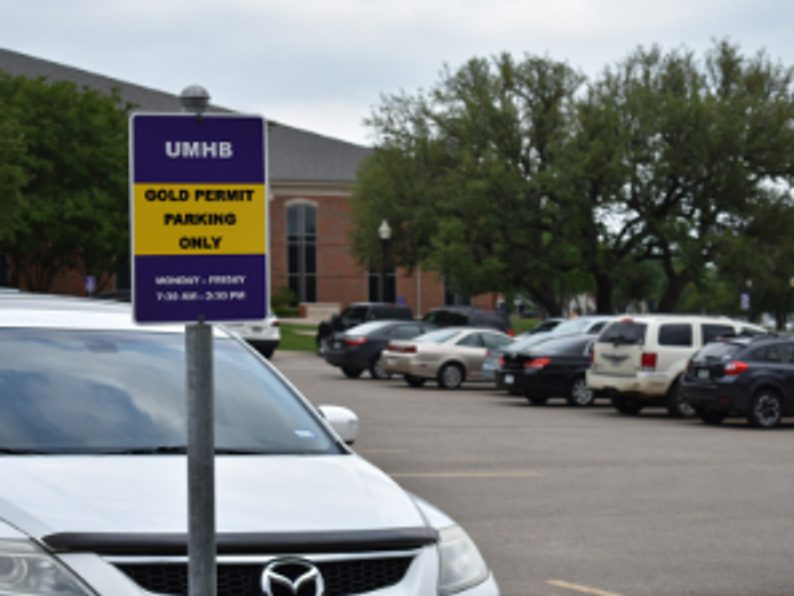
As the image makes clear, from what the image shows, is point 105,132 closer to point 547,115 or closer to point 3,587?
point 547,115

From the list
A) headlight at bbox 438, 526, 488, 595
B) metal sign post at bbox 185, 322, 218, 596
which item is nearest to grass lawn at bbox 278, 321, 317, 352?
headlight at bbox 438, 526, 488, 595

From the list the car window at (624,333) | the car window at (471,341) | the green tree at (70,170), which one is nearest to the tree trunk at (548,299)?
the green tree at (70,170)

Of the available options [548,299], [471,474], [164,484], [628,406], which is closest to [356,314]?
[548,299]

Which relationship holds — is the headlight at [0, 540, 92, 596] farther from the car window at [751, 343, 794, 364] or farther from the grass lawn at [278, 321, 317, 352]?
the grass lawn at [278, 321, 317, 352]

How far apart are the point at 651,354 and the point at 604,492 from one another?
12.2 metres

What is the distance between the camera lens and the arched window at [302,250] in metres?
96.1

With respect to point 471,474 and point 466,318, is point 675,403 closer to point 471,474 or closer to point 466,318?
point 471,474

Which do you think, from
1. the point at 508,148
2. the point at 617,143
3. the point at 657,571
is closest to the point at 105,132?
the point at 508,148

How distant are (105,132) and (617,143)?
71.9 ft

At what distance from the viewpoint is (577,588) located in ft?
30.9

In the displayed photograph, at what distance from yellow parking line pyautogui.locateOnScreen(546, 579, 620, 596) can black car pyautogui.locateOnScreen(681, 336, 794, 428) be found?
50.0 feet

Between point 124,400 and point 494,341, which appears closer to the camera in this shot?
point 124,400

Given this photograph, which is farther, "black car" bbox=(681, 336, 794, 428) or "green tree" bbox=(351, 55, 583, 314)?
"green tree" bbox=(351, 55, 583, 314)

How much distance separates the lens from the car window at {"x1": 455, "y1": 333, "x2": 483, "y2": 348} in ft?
119
